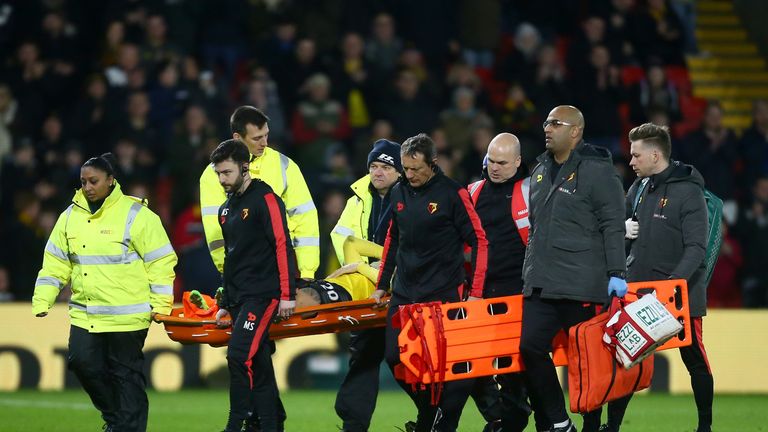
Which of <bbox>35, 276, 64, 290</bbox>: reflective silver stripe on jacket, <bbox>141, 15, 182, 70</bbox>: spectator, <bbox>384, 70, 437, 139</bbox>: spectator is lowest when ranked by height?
<bbox>35, 276, 64, 290</bbox>: reflective silver stripe on jacket

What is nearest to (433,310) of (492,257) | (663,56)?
(492,257)

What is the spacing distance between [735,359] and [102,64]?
25.4 ft

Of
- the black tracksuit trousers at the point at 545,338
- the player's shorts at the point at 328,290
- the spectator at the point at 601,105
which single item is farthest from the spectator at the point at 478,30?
the black tracksuit trousers at the point at 545,338

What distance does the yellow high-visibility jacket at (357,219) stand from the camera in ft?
31.5

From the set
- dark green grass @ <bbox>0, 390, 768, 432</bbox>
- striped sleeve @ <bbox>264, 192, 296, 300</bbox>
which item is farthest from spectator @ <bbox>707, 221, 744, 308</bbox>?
striped sleeve @ <bbox>264, 192, 296, 300</bbox>

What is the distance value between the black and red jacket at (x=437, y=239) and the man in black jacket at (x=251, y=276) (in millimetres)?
743

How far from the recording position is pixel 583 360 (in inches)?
319

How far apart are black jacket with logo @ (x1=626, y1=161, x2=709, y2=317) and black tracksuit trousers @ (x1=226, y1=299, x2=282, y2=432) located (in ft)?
7.76

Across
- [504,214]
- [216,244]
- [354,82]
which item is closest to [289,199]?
[216,244]

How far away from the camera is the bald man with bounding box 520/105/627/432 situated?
8.10 m

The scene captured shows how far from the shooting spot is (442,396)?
8.58 meters

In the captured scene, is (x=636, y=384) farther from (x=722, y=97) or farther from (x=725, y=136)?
(x=722, y=97)

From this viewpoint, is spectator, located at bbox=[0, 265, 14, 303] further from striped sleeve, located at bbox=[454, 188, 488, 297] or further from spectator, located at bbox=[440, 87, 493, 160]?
striped sleeve, located at bbox=[454, 188, 488, 297]

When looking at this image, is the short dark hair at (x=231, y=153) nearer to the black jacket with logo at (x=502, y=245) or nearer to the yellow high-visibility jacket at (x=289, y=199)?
the yellow high-visibility jacket at (x=289, y=199)
